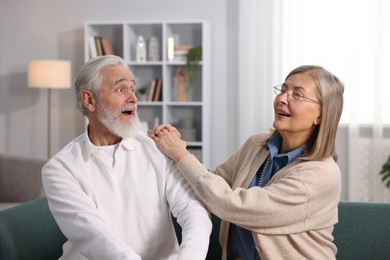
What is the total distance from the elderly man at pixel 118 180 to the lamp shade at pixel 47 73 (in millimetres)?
3742

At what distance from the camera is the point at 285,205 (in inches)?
81.1

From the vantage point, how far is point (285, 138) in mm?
2234

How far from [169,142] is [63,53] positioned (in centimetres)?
448

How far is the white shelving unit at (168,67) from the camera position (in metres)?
5.86

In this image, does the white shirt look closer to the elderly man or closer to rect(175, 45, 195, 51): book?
the elderly man

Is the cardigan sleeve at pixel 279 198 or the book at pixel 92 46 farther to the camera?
the book at pixel 92 46

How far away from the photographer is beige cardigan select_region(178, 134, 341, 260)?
2.05 meters

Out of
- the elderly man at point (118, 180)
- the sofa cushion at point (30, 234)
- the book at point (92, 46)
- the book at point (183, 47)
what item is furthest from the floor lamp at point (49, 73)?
the elderly man at point (118, 180)

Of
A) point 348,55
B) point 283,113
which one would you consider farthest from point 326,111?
point 348,55

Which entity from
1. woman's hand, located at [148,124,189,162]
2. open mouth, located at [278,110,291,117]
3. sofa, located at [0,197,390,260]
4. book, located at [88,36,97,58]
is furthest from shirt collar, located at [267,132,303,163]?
book, located at [88,36,97,58]

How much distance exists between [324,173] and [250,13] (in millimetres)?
3965

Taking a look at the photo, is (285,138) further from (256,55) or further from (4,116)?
(4,116)

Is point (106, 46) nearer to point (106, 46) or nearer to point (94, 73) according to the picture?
point (106, 46)

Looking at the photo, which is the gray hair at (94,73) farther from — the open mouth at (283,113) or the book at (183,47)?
the book at (183,47)
